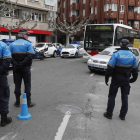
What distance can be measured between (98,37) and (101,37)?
0.24 meters

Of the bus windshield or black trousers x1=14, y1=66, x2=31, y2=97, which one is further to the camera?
the bus windshield

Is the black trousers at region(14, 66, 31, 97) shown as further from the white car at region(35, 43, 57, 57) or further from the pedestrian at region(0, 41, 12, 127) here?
the white car at region(35, 43, 57, 57)

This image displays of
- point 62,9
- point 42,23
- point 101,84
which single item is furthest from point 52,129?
point 62,9

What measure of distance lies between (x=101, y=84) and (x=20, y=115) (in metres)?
4.81

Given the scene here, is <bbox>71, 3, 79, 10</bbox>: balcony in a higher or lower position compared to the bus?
higher

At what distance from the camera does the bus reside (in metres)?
15.3

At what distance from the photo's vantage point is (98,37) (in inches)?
622

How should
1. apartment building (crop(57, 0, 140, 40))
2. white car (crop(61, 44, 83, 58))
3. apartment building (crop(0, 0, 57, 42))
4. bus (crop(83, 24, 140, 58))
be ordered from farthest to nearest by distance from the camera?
apartment building (crop(57, 0, 140, 40)) < apartment building (crop(0, 0, 57, 42)) < white car (crop(61, 44, 83, 58)) < bus (crop(83, 24, 140, 58))

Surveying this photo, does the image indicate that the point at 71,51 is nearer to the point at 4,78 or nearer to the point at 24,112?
the point at 24,112

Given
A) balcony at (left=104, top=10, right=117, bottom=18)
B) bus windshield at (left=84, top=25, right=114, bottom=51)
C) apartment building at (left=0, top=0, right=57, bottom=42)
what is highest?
balcony at (left=104, top=10, right=117, bottom=18)

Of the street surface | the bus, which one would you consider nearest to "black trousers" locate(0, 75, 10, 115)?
the street surface

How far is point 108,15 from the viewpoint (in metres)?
43.2

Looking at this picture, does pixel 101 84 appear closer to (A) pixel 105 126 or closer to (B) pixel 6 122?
(A) pixel 105 126

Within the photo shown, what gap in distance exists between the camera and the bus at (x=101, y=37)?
1527 cm
